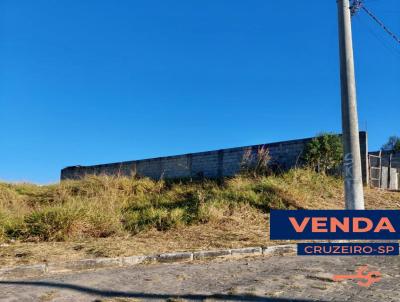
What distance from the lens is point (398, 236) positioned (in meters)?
7.74

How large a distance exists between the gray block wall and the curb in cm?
757

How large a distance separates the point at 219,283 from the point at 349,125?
5.63m

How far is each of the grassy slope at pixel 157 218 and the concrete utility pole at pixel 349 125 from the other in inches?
63.8

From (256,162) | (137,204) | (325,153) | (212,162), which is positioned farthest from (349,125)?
(212,162)

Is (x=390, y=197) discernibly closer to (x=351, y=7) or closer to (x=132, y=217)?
(x=351, y=7)

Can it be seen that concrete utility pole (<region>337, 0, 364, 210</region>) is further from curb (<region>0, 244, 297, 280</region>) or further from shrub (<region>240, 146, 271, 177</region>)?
shrub (<region>240, 146, 271, 177</region>)

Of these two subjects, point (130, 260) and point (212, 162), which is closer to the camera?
point (130, 260)

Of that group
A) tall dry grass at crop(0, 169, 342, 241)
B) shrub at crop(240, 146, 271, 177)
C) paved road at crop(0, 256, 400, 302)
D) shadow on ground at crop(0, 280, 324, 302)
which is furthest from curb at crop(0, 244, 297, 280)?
shrub at crop(240, 146, 271, 177)

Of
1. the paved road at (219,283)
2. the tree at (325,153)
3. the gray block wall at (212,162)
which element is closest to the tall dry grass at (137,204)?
the tree at (325,153)

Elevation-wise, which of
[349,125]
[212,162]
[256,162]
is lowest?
[256,162]

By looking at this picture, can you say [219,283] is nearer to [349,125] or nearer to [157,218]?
[157,218]

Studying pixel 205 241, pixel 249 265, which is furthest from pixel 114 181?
pixel 249 265

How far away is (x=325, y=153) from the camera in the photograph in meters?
14.6

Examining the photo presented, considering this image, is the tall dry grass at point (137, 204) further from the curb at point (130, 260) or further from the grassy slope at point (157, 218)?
the curb at point (130, 260)
